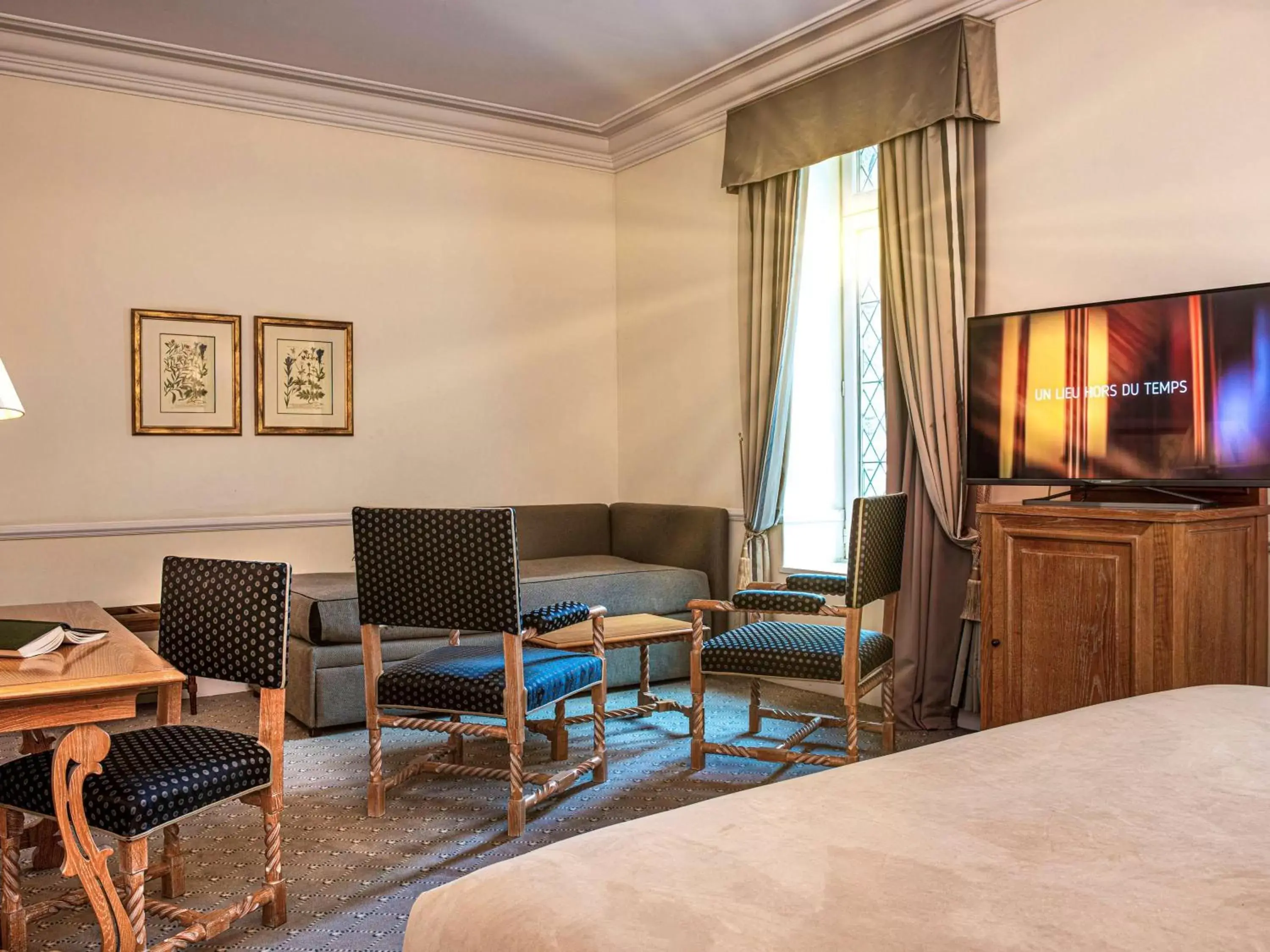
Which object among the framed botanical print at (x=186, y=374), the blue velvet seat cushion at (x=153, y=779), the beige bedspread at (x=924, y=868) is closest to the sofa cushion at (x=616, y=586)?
the framed botanical print at (x=186, y=374)

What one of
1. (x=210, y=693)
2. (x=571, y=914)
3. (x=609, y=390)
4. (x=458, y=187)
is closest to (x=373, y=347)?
(x=458, y=187)

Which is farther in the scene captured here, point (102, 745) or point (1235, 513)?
point (1235, 513)

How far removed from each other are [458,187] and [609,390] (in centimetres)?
162

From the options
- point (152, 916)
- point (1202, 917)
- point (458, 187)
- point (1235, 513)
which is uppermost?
point (458, 187)

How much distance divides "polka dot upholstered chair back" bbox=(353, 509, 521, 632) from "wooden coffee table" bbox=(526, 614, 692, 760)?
565 mm

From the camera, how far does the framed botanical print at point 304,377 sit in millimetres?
5723

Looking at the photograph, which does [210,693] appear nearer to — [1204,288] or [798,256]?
[798,256]

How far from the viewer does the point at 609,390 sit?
695 cm

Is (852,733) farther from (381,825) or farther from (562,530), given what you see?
(562,530)

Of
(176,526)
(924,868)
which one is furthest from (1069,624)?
(176,526)

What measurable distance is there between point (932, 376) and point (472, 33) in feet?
9.28

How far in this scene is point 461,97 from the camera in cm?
610

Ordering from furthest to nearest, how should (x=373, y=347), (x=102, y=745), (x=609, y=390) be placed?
(x=609, y=390), (x=373, y=347), (x=102, y=745)

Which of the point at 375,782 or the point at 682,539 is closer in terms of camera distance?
the point at 375,782
